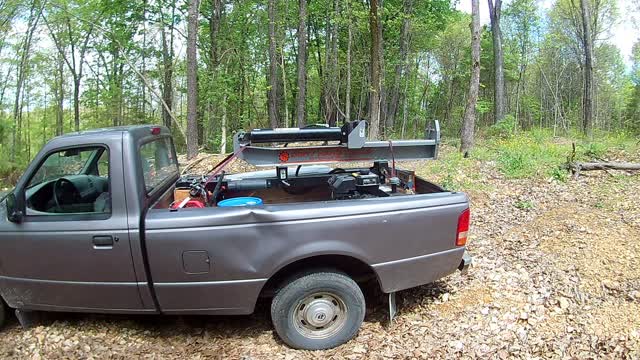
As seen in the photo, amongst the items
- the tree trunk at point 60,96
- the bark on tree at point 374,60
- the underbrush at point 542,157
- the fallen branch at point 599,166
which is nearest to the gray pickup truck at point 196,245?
the underbrush at point 542,157

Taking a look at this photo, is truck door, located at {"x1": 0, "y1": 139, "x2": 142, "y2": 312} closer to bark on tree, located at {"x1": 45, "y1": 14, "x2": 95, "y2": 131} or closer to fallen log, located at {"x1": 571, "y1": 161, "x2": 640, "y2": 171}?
fallen log, located at {"x1": 571, "y1": 161, "x2": 640, "y2": 171}

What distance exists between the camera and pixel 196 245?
3180 millimetres

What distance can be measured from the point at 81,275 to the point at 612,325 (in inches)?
175

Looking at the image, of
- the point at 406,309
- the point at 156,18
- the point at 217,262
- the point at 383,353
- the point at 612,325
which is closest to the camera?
the point at 217,262

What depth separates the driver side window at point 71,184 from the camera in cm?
339

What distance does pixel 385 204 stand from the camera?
342 cm

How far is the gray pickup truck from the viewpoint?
321 centimetres

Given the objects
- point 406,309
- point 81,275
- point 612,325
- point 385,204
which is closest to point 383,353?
point 406,309

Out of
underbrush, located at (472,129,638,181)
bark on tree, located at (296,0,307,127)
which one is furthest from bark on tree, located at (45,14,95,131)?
underbrush, located at (472,129,638,181)

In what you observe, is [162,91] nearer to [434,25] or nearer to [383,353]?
[434,25]

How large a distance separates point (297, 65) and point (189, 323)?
21368 mm

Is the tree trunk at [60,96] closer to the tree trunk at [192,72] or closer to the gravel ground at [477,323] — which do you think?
the tree trunk at [192,72]

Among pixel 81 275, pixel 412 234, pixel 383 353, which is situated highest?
pixel 412 234

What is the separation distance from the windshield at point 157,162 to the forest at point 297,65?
9.67 m
